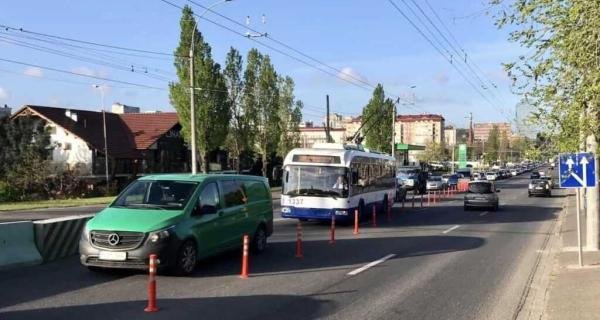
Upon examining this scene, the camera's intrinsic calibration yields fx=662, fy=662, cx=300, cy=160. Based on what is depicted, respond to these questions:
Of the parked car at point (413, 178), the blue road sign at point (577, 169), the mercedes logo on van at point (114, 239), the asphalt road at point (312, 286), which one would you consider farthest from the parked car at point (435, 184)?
the mercedes logo on van at point (114, 239)

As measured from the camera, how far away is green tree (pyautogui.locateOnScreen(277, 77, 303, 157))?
6194 cm

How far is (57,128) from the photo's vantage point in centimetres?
5584

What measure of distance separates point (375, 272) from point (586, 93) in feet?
18.7

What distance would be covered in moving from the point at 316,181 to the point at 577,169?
10.4m

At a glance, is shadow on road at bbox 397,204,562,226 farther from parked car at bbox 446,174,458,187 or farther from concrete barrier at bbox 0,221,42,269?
parked car at bbox 446,174,458,187

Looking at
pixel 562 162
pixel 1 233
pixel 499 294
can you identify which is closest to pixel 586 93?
pixel 499 294

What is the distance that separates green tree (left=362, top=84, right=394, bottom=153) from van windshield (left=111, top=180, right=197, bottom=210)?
65.2 metres

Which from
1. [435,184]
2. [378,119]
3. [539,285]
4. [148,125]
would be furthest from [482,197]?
[378,119]

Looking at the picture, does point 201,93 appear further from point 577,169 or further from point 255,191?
point 577,169

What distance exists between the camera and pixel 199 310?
852cm

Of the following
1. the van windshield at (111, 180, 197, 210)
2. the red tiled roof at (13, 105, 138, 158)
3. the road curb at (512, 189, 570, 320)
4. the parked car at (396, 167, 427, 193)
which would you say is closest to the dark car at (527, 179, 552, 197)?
the parked car at (396, 167, 427, 193)

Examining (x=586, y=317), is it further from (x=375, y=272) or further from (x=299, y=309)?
(x=375, y=272)

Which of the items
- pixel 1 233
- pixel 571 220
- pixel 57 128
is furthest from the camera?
pixel 57 128

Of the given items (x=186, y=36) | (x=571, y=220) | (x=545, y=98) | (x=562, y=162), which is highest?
(x=186, y=36)
